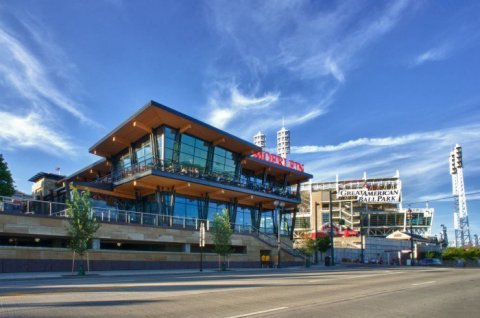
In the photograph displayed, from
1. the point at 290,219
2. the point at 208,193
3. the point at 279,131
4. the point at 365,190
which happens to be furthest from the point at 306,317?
the point at 365,190

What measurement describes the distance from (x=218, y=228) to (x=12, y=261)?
16.0 metres

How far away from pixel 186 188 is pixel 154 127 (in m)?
6.99

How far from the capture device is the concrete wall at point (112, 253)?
28.1 metres

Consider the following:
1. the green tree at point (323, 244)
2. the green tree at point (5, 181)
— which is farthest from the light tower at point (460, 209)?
the green tree at point (5, 181)

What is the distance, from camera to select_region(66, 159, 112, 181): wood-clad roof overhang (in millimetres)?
53125

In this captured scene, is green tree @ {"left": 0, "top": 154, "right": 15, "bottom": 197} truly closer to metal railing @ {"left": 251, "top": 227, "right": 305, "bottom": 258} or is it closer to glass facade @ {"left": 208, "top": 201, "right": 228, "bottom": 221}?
glass facade @ {"left": 208, "top": 201, "right": 228, "bottom": 221}

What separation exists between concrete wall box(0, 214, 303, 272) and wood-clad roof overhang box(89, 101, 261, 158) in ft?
33.3

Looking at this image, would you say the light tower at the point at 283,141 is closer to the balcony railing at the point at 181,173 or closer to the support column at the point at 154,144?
the balcony railing at the point at 181,173

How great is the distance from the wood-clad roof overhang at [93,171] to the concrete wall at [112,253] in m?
18.1

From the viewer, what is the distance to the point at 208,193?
47844 millimetres

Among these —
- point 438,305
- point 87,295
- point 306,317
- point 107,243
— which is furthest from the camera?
point 107,243

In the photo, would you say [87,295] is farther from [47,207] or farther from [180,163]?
[180,163]

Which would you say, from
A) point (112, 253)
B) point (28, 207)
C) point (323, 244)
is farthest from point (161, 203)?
point (323, 244)

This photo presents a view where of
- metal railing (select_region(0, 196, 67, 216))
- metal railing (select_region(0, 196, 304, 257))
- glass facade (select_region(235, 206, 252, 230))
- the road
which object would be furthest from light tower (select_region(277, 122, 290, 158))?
the road
